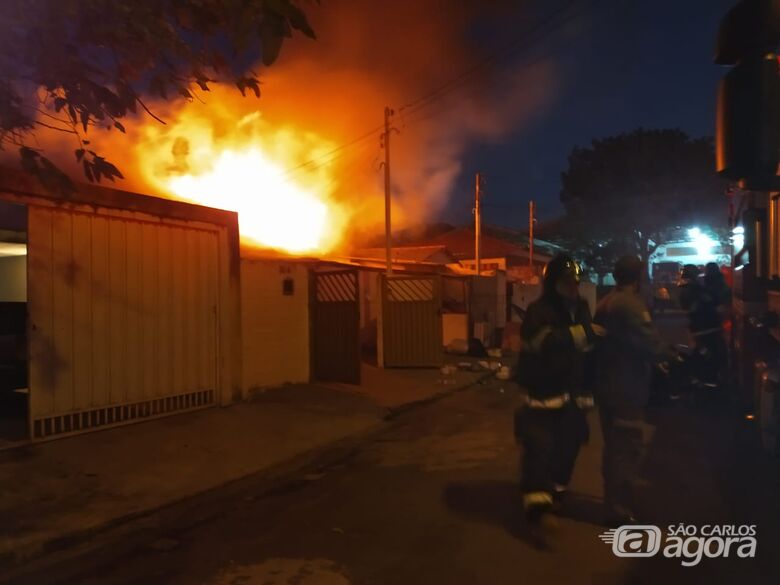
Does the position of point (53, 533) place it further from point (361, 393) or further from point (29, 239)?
point (361, 393)

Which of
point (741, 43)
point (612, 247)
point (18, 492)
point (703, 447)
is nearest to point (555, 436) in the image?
point (741, 43)

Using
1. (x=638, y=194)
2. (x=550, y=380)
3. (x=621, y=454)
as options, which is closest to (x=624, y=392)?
(x=621, y=454)

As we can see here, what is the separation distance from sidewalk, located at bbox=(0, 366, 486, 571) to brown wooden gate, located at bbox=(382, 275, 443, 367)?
360 cm

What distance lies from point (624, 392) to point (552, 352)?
0.62 m

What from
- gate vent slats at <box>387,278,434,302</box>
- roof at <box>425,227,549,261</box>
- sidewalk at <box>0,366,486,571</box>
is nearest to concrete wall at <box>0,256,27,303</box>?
sidewalk at <box>0,366,486,571</box>

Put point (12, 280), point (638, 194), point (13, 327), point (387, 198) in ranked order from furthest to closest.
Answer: point (638, 194) < point (387, 198) < point (12, 280) < point (13, 327)

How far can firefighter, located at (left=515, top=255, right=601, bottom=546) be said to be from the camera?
4246mm

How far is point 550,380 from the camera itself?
4.24 m

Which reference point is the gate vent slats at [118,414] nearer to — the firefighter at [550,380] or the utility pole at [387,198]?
A: the firefighter at [550,380]

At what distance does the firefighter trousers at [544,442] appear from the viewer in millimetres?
4250

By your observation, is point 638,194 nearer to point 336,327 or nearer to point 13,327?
point 336,327

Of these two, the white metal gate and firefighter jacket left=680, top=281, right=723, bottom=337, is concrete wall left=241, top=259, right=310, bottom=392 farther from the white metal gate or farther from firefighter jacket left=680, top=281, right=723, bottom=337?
firefighter jacket left=680, top=281, right=723, bottom=337

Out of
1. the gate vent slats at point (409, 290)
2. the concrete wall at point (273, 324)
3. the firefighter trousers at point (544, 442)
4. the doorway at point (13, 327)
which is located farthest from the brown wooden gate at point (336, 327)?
the firefighter trousers at point (544, 442)

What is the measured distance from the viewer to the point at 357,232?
26.4 meters
